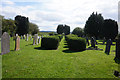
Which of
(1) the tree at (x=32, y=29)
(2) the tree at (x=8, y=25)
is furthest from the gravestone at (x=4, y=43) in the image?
(1) the tree at (x=32, y=29)

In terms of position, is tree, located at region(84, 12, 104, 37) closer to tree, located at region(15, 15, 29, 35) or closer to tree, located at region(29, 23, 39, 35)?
tree, located at region(15, 15, 29, 35)

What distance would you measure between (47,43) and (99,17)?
3684cm

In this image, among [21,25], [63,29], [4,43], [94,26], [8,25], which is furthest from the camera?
[63,29]

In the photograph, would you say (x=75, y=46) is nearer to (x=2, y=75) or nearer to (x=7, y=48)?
(x=7, y=48)

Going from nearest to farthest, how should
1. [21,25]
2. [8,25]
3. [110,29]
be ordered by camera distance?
[8,25]
[110,29]
[21,25]

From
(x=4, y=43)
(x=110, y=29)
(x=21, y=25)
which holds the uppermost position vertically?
(x=21, y=25)

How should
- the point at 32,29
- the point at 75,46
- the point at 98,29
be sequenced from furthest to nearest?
the point at 32,29 → the point at 98,29 → the point at 75,46

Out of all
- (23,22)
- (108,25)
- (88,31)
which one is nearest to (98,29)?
(88,31)

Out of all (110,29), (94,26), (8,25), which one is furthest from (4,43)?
(94,26)

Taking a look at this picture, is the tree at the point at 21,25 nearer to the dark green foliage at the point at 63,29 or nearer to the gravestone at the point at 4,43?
the gravestone at the point at 4,43

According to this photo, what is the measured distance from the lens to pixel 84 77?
4.71 m

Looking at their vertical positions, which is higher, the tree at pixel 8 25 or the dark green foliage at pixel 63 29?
the dark green foliage at pixel 63 29

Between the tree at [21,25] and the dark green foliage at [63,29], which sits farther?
the dark green foliage at [63,29]

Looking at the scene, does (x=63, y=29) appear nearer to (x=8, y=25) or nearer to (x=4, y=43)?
(x=8, y=25)
